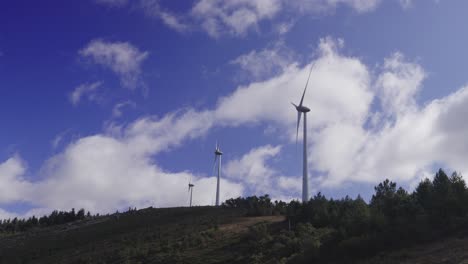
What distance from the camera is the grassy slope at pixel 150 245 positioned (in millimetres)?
46625

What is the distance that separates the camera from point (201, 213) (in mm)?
86688

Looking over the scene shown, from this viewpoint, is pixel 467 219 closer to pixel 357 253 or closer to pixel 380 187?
pixel 357 253

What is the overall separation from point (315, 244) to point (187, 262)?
1297cm

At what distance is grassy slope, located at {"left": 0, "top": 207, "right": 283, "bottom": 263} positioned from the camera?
46.6 metres

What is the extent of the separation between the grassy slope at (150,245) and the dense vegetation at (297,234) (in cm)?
10

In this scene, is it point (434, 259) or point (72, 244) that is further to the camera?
point (72, 244)

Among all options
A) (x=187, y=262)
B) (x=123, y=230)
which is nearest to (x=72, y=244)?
(x=123, y=230)

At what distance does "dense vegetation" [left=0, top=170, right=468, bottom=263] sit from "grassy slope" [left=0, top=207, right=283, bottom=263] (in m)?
0.10

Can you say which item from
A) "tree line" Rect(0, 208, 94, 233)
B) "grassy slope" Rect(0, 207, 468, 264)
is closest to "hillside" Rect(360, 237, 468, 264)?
"grassy slope" Rect(0, 207, 468, 264)

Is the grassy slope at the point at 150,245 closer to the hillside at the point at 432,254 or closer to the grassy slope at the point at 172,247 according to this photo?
the grassy slope at the point at 172,247

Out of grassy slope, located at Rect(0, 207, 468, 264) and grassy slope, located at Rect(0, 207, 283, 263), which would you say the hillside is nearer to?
grassy slope, located at Rect(0, 207, 468, 264)

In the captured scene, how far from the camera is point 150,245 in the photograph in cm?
5612

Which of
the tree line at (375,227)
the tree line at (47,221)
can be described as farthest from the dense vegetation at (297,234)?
the tree line at (47,221)

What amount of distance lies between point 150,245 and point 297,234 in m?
18.8
